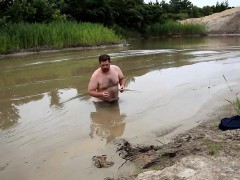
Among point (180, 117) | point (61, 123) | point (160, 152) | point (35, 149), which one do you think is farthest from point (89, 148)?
point (180, 117)

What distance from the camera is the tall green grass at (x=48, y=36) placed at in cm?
1767

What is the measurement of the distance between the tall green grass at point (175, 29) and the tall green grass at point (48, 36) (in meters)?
13.0

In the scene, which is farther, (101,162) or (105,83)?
(105,83)

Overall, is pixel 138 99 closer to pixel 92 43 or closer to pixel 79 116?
pixel 79 116

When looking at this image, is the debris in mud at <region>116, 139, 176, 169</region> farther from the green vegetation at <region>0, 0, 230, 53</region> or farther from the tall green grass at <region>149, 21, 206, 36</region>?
the tall green grass at <region>149, 21, 206, 36</region>

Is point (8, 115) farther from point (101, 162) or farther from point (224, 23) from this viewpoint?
point (224, 23)

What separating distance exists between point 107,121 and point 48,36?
43.9 feet

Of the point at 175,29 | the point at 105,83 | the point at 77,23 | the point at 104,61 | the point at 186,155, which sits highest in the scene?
the point at 77,23

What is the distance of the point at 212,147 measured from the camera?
414 centimetres

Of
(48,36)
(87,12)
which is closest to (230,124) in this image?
(48,36)

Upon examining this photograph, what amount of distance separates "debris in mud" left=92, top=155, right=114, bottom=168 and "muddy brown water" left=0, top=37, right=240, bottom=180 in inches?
3.0

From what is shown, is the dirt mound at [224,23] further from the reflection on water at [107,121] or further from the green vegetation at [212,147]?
the green vegetation at [212,147]

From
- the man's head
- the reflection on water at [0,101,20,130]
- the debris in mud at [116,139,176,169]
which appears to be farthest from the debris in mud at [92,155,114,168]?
the man's head

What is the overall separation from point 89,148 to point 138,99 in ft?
9.85
